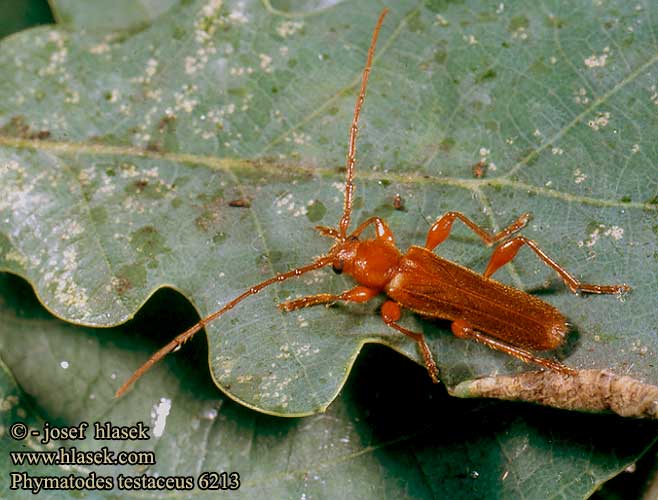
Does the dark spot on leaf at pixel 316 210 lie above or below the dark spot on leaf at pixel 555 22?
below

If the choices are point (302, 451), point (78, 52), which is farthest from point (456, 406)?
point (78, 52)

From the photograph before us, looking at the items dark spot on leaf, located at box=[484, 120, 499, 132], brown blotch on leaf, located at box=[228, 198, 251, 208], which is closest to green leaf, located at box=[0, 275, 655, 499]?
brown blotch on leaf, located at box=[228, 198, 251, 208]

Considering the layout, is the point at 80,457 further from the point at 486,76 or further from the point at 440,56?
the point at 486,76

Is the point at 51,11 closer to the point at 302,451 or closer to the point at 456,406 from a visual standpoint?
the point at 302,451

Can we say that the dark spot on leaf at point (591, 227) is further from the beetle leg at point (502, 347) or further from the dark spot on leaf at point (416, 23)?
the dark spot on leaf at point (416, 23)

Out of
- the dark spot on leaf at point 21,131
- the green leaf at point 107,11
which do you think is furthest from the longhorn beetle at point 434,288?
the green leaf at point 107,11

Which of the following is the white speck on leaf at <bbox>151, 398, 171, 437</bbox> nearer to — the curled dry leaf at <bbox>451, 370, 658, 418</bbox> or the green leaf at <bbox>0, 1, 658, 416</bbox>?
the green leaf at <bbox>0, 1, 658, 416</bbox>

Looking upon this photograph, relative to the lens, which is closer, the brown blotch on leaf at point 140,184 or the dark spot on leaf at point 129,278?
the dark spot on leaf at point 129,278
